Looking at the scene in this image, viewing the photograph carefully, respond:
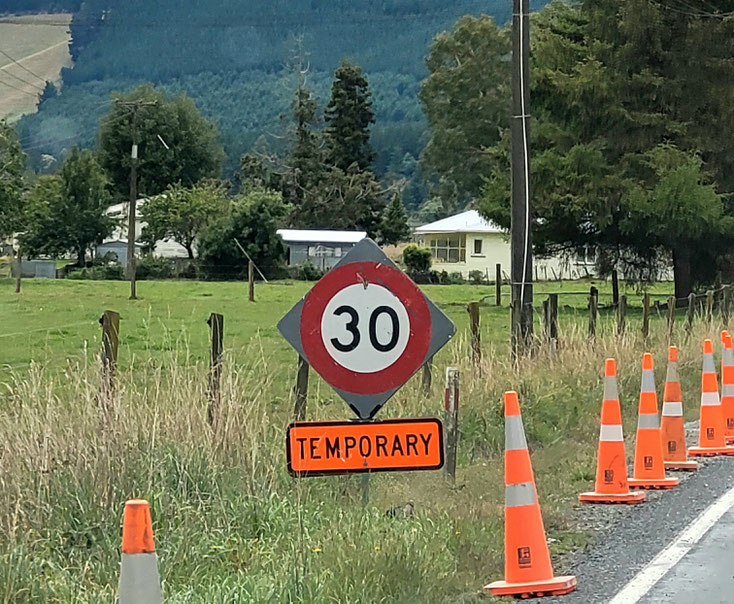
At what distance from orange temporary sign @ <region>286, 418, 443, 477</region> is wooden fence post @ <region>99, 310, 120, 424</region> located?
1.36 metres

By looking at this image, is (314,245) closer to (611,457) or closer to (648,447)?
(648,447)

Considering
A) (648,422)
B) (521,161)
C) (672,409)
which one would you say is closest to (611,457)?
(648,422)

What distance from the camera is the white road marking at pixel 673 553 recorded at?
7.20 metres

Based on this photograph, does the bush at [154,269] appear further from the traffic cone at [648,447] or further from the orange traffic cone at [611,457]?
the orange traffic cone at [611,457]

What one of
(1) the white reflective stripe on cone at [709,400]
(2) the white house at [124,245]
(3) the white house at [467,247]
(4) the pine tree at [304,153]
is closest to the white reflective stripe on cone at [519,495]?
(1) the white reflective stripe on cone at [709,400]

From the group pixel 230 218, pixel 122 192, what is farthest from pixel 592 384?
pixel 122 192

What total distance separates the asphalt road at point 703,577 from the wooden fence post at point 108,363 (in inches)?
129

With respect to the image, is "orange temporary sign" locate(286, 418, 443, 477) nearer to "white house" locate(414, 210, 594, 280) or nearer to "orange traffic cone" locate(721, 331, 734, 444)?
"orange traffic cone" locate(721, 331, 734, 444)

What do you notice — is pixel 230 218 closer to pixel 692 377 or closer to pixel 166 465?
pixel 692 377

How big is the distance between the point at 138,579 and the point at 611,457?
633 centimetres

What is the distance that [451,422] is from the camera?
1046cm

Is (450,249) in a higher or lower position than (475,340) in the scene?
higher

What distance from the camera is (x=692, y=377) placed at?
1833cm

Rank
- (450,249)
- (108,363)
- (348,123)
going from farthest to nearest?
(348,123) → (450,249) → (108,363)
